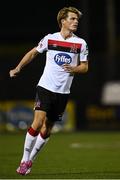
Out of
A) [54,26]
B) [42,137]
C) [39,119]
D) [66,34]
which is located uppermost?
[66,34]

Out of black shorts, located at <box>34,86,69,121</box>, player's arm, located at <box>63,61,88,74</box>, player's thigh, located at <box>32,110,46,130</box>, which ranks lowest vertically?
player's thigh, located at <box>32,110,46,130</box>

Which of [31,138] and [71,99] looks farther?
[71,99]

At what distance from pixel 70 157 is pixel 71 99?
9.57 meters

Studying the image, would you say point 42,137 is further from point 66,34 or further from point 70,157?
point 70,157

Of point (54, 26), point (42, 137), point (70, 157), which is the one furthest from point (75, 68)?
point (54, 26)

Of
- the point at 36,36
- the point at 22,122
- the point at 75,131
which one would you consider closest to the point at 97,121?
the point at 75,131

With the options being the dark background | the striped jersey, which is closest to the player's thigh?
the striped jersey

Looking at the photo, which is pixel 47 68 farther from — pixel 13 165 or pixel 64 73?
pixel 13 165

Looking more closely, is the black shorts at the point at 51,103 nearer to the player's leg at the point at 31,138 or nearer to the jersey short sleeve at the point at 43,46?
the player's leg at the point at 31,138

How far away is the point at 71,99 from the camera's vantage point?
942 inches

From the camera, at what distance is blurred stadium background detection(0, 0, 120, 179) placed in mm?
13112

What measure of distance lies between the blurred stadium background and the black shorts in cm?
81

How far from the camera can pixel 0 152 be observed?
15.8 m

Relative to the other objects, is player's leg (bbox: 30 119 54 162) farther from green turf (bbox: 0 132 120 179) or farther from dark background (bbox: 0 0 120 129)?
dark background (bbox: 0 0 120 129)
